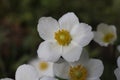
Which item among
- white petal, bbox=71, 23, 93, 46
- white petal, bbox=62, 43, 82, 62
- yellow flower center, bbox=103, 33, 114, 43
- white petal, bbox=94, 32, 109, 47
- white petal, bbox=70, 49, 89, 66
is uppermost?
white petal, bbox=71, 23, 93, 46

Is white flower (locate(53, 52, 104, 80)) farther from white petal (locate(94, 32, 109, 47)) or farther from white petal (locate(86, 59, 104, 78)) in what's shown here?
white petal (locate(94, 32, 109, 47))

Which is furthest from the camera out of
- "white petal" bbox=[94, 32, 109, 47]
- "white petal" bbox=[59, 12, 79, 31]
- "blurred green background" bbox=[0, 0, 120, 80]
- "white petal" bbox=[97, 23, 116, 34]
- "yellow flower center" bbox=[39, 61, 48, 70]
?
"blurred green background" bbox=[0, 0, 120, 80]

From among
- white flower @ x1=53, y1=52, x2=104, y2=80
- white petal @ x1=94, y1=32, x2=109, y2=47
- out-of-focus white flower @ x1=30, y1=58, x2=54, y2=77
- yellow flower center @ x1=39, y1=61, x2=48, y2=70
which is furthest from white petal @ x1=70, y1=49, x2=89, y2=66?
yellow flower center @ x1=39, y1=61, x2=48, y2=70

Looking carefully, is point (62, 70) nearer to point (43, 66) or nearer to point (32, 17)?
point (43, 66)

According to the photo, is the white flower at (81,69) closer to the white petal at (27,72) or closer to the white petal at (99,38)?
the white petal at (27,72)

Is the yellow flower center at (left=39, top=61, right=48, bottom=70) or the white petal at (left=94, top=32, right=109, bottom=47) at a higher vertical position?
the white petal at (left=94, top=32, right=109, bottom=47)

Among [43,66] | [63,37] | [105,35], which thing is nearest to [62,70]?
[63,37]
